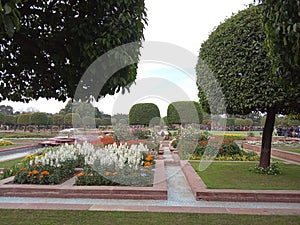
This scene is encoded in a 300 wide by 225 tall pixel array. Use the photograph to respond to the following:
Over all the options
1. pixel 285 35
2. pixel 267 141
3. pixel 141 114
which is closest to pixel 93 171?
pixel 267 141

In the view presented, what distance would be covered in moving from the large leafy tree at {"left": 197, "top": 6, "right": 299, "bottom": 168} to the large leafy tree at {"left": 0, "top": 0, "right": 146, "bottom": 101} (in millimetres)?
5002

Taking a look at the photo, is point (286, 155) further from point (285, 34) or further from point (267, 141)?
point (285, 34)

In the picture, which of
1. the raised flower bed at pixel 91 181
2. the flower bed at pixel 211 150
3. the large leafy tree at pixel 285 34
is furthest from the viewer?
the flower bed at pixel 211 150

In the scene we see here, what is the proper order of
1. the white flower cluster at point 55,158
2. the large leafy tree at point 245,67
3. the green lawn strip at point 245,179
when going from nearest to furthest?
the green lawn strip at point 245,179, the large leafy tree at point 245,67, the white flower cluster at point 55,158

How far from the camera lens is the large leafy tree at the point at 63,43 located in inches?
118

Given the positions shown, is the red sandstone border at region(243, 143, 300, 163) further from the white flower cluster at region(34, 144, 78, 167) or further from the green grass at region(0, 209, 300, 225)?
the white flower cluster at region(34, 144, 78, 167)

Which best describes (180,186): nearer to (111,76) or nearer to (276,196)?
(276,196)

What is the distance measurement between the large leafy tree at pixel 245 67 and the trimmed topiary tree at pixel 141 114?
85.6 ft

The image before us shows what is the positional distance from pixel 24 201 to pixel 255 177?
615 cm

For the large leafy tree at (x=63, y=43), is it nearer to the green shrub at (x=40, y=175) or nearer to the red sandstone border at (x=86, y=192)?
the red sandstone border at (x=86, y=192)

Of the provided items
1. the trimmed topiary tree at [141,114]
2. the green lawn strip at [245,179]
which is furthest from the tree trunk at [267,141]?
the trimmed topiary tree at [141,114]

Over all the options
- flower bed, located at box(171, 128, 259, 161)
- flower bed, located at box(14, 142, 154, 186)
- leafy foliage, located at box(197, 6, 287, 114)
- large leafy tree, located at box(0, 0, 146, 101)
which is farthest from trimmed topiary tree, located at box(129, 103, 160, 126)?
large leafy tree, located at box(0, 0, 146, 101)

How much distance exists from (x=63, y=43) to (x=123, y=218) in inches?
128

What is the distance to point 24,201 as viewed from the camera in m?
6.22
